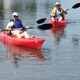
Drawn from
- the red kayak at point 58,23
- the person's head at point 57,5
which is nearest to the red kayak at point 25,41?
the red kayak at point 58,23

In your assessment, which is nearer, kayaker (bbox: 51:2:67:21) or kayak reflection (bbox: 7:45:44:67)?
kayak reflection (bbox: 7:45:44:67)

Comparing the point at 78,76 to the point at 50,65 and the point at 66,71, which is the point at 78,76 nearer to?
the point at 66,71

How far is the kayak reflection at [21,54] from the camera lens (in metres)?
11.3

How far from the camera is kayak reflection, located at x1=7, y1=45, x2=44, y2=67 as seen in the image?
1132 centimetres

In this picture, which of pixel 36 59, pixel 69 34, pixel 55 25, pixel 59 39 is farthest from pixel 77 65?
pixel 55 25

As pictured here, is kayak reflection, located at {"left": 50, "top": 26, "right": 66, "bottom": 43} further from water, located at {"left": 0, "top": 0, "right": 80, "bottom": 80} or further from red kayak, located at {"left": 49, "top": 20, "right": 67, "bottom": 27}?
red kayak, located at {"left": 49, "top": 20, "right": 67, "bottom": 27}

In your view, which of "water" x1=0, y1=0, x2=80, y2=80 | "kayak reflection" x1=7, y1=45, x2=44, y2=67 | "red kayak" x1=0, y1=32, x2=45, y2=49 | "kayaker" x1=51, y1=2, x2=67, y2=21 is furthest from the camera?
"kayaker" x1=51, y1=2, x2=67, y2=21

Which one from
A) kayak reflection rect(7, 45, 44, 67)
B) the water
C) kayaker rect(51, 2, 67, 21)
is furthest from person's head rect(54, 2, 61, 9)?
kayak reflection rect(7, 45, 44, 67)

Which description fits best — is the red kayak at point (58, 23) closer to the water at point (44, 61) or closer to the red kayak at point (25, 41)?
the water at point (44, 61)

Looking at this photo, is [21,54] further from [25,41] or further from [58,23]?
[58,23]

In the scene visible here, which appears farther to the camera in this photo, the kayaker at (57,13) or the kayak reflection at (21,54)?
the kayaker at (57,13)

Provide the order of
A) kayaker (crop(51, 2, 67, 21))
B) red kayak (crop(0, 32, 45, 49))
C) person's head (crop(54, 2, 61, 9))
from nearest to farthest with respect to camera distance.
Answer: red kayak (crop(0, 32, 45, 49)), person's head (crop(54, 2, 61, 9)), kayaker (crop(51, 2, 67, 21))

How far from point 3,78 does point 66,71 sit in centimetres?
180

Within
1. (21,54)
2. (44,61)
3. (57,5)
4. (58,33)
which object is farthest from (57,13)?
(44,61)
